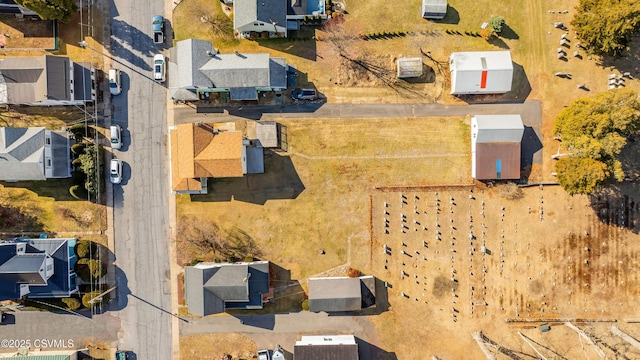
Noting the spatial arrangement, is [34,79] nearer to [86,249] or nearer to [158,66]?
[158,66]

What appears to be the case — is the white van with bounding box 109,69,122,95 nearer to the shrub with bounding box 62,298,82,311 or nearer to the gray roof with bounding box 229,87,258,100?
the gray roof with bounding box 229,87,258,100

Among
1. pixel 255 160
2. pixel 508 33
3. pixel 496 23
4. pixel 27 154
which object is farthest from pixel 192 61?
pixel 508 33

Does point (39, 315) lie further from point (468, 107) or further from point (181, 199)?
point (468, 107)

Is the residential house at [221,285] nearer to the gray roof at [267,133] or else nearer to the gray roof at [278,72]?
the gray roof at [267,133]

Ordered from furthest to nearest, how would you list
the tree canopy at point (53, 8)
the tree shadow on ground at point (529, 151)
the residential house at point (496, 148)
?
the tree shadow on ground at point (529, 151)
the residential house at point (496, 148)
the tree canopy at point (53, 8)

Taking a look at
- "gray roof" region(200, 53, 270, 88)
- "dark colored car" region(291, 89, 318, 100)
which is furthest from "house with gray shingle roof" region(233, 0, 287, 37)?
"dark colored car" region(291, 89, 318, 100)

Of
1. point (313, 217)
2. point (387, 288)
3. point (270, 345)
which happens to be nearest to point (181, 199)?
point (313, 217)

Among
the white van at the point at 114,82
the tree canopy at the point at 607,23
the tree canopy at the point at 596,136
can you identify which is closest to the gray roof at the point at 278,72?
the white van at the point at 114,82
